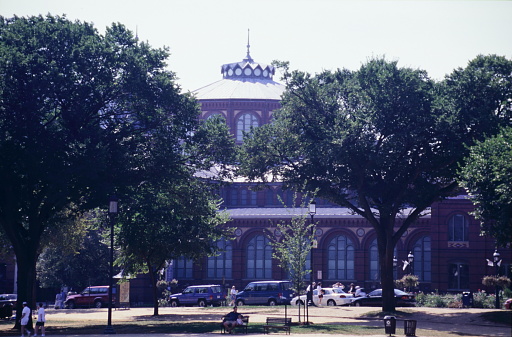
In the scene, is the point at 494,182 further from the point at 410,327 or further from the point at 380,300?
the point at 380,300

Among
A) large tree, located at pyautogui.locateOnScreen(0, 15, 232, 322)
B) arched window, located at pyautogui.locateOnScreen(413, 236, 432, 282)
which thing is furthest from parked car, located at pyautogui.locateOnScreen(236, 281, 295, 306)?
large tree, located at pyautogui.locateOnScreen(0, 15, 232, 322)

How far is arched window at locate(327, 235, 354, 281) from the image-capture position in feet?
232

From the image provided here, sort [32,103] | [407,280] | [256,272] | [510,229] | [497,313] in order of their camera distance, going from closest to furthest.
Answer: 1. [510,229]
2. [32,103]
3. [497,313]
4. [407,280]
5. [256,272]

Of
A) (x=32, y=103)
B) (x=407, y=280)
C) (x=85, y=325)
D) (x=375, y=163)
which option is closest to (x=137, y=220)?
(x=85, y=325)

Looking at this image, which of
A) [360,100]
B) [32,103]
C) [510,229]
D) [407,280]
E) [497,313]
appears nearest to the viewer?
[510,229]

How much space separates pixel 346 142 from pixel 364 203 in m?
4.91

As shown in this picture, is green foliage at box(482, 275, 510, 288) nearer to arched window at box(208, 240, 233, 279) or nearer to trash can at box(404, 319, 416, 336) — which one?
trash can at box(404, 319, 416, 336)

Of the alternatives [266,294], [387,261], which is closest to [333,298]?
[266,294]

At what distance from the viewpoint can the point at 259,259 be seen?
72.6m

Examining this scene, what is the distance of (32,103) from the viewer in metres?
34.2

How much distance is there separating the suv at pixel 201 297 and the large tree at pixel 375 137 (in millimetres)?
17602

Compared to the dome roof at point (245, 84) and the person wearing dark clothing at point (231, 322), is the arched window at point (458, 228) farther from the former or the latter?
the person wearing dark clothing at point (231, 322)

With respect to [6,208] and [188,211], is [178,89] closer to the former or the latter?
[188,211]

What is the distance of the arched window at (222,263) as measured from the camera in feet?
240
